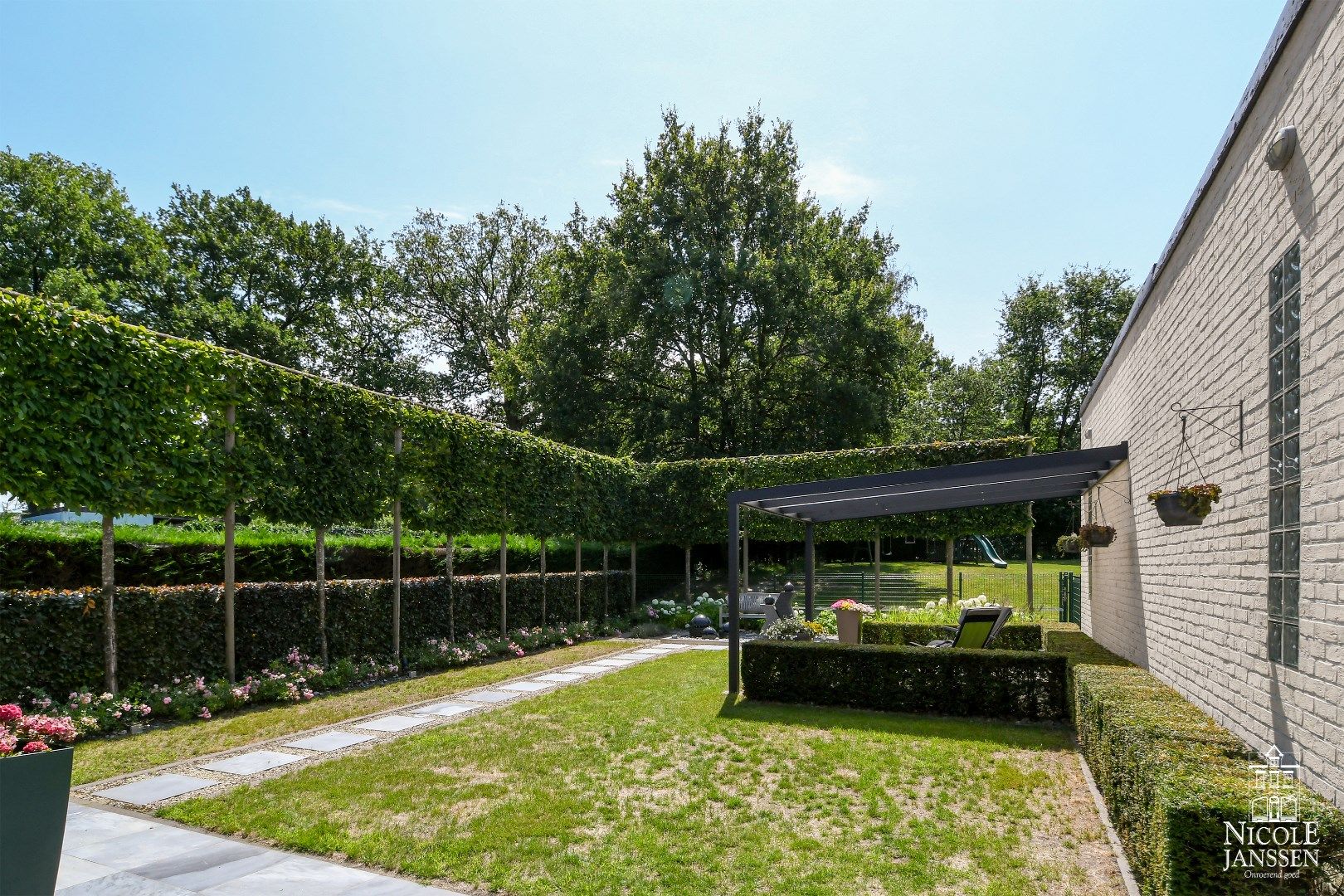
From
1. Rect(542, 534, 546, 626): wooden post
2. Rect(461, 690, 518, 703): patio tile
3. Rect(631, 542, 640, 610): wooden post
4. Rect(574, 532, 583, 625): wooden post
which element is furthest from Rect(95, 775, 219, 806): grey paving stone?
Rect(631, 542, 640, 610): wooden post

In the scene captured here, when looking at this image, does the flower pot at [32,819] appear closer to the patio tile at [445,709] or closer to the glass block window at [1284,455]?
the glass block window at [1284,455]

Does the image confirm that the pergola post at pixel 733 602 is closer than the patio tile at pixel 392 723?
No

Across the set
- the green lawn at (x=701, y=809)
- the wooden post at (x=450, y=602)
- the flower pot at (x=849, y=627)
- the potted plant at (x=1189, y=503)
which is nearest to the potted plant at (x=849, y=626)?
the flower pot at (x=849, y=627)

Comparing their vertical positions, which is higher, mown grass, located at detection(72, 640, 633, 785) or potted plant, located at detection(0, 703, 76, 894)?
potted plant, located at detection(0, 703, 76, 894)

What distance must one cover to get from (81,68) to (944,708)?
1465 centimetres

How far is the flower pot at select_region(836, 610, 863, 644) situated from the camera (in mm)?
10117

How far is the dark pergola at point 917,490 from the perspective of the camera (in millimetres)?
7250

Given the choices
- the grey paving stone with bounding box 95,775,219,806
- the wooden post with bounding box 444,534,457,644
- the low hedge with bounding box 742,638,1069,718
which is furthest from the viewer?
the wooden post with bounding box 444,534,457,644

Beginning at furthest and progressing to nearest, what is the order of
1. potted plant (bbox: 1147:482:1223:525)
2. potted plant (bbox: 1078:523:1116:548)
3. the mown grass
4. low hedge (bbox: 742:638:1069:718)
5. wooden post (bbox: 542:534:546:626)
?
1. wooden post (bbox: 542:534:546:626)
2. potted plant (bbox: 1078:523:1116:548)
3. low hedge (bbox: 742:638:1069:718)
4. the mown grass
5. potted plant (bbox: 1147:482:1223:525)

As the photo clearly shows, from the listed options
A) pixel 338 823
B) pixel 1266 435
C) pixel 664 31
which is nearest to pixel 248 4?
pixel 664 31

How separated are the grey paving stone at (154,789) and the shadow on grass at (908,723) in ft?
14.9

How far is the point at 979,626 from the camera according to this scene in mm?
8883

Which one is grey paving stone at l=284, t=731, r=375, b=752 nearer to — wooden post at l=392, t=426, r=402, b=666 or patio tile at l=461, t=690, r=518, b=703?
patio tile at l=461, t=690, r=518, b=703

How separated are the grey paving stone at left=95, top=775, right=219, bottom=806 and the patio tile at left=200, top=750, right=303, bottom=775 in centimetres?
25
